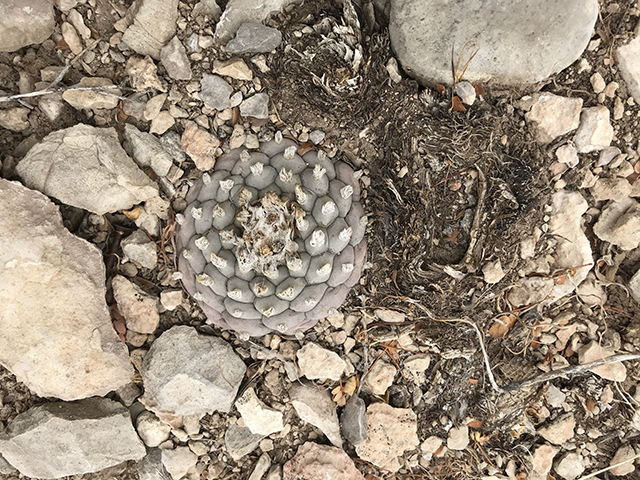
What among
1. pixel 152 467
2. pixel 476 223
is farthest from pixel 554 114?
pixel 152 467

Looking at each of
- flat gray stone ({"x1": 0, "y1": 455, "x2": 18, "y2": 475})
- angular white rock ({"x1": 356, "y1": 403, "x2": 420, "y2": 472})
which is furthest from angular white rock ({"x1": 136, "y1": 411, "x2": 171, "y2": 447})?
angular white rock ({"x1": 356, "y1": 403, "x2": 420, "y2": 472})

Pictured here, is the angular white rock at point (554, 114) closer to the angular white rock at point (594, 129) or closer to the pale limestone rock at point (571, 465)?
the angular white rock at point (594, 129)

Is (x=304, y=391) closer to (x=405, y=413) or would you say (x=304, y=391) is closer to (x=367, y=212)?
(x=405, y=413)

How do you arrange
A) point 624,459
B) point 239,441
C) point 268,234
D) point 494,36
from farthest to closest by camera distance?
point 624,459
point 239,441
point 494,36
point 268,234

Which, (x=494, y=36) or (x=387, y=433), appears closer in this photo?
(x=494, y=36)

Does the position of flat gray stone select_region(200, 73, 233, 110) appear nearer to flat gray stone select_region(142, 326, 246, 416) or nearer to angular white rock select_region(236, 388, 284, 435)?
flat gray stone select_region(142, 326, 246, 416)

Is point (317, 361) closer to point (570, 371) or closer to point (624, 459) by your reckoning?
point (570, 371)

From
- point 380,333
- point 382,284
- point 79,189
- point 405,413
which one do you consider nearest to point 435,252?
point 382,284
